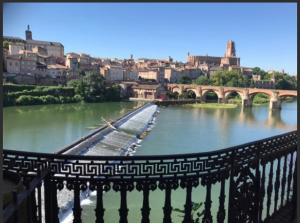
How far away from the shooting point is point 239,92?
2750 centimetres

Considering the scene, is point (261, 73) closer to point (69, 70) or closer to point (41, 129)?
point (69, 70)

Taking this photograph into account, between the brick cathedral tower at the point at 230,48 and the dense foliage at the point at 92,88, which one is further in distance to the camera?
the brick cathedral tower at the point at 230,48

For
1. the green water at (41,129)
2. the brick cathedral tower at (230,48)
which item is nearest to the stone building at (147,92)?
the green water at (41,129)

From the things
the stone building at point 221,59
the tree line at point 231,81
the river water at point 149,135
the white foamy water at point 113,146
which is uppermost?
the stone building at point 221,59

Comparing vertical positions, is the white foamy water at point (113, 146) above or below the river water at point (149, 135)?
above

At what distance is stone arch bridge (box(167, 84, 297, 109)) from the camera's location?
2483 centimetres

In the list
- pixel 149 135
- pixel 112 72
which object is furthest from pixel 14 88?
pixel 112 72

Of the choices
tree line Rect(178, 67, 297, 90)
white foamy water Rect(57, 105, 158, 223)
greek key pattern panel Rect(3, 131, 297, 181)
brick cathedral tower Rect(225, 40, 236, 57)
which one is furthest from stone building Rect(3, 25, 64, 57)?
greek key pattern panel Rect(3, 131, 297, 181)

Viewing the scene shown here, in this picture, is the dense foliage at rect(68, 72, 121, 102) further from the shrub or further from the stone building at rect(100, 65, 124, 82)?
the stone building at rect(100, 65, 124, 82)

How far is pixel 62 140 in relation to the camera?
10805 millimetres

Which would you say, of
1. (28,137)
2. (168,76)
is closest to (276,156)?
(28,137)

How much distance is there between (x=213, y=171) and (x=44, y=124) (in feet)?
43.9

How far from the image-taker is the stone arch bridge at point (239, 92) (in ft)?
81.5

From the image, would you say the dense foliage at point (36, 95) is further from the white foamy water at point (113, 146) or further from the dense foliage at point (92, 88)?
the white foamy water at point (113, 146)
